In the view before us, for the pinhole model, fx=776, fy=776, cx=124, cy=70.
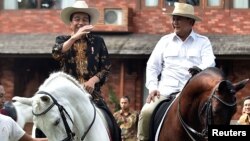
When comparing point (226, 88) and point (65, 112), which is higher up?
point (226, 88)

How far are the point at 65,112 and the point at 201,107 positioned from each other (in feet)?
4.18

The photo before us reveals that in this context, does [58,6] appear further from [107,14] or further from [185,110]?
[185,110]

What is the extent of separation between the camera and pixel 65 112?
23.6 feet

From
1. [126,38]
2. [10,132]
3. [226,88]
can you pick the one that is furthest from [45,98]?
[126,38]

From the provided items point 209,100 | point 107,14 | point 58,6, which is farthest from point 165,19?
point 209,100

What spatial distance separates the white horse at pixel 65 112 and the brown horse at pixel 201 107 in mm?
687

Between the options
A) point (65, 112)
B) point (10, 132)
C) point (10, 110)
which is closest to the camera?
point (65, 112)

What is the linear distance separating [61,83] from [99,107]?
1.08m

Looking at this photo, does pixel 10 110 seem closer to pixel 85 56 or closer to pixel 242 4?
pixel 85 56

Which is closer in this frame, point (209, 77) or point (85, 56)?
point (209, 77)

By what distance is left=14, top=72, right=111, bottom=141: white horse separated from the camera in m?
6.97

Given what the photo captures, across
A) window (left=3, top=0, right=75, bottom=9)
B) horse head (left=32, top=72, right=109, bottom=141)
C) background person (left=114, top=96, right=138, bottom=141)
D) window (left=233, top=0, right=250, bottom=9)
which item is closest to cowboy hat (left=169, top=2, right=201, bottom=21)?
horse head (left=32, top=72, right=109, bottom=141)

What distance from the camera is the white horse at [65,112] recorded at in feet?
22.9

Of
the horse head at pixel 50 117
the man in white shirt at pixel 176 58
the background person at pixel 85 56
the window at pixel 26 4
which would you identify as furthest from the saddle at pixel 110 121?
the window at pixel 26 4
